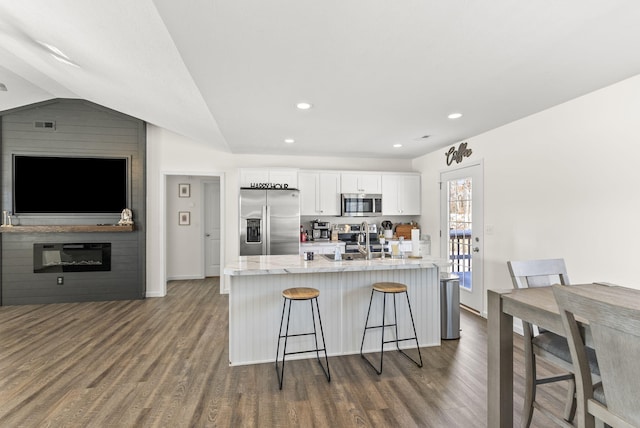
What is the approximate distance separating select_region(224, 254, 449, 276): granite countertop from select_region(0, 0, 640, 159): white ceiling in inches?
62.3

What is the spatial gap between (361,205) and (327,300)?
9.26ft

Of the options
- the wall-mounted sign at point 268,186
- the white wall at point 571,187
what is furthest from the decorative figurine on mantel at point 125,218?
the white wall at point 571,187

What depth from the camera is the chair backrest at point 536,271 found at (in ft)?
6.30

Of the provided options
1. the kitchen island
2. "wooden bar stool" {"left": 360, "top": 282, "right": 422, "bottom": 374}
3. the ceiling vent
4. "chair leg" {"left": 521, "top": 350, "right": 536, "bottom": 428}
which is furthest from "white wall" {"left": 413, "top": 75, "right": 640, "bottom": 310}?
the ceiling vent

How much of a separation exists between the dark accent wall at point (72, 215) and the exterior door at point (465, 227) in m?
5.00

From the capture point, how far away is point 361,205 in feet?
17.9

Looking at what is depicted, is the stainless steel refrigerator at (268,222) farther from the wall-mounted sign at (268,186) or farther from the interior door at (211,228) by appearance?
the interior door at (211,228)

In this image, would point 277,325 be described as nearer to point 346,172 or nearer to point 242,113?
point 242,113

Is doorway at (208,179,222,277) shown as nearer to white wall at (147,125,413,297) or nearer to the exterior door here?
white wall at (147,125,413,297)

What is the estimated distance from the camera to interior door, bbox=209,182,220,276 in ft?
21.1

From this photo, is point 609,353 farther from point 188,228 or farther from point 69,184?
point 188,228

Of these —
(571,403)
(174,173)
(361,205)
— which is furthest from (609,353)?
(174,173)

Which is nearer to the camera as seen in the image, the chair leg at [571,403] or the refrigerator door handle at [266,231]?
the chair leg at [571,403]

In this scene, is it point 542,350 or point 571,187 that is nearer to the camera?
point 542,350
